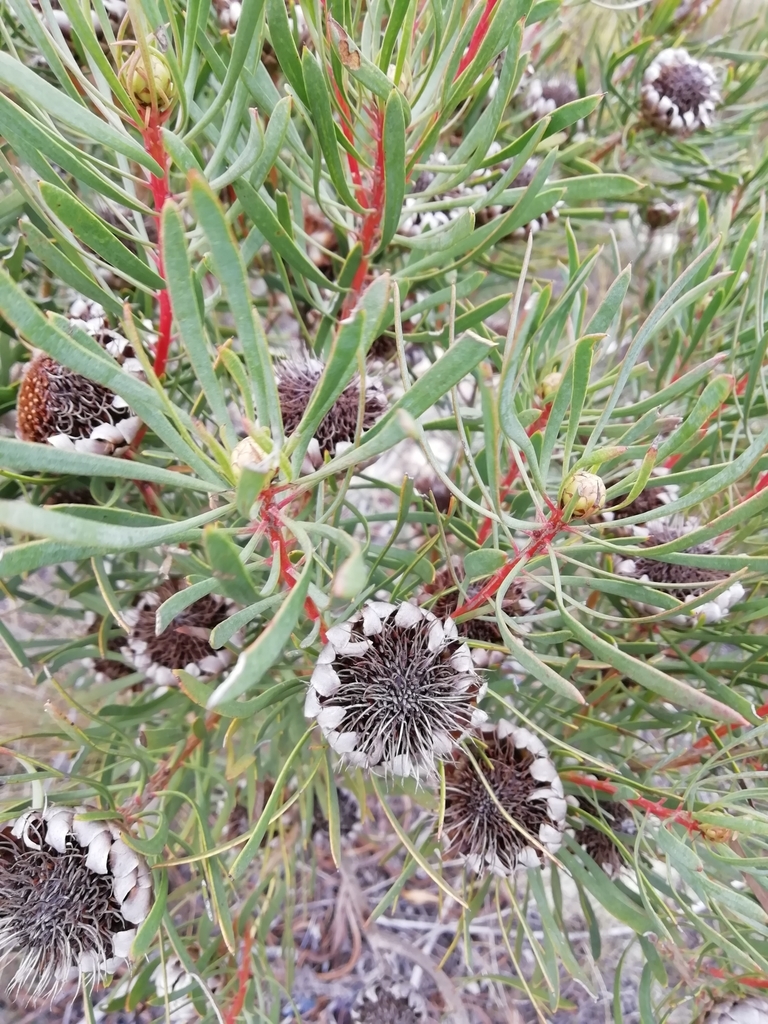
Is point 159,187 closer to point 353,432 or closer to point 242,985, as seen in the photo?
point 353,432

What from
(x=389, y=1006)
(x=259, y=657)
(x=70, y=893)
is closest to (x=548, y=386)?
(x=259, y=657)

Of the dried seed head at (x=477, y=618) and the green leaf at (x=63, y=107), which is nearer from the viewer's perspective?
the green leaf at (x=63, y=107)

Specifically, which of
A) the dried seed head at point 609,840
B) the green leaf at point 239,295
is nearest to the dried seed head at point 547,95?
the green leaf at point 239,295

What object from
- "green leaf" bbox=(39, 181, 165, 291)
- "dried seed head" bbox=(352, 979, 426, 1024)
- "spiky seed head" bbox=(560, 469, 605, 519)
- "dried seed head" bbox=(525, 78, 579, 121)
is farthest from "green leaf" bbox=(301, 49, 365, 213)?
"dried seed head" bbox=(352, 979, 426, 1024)

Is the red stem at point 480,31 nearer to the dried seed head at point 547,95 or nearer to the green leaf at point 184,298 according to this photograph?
the green leaf at point 184,298

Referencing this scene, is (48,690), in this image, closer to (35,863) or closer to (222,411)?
(35,863)

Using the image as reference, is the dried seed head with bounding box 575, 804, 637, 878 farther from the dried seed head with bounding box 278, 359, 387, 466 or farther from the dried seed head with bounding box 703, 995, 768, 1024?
the dried seed head with bounding box 278, 359, 387, 466
